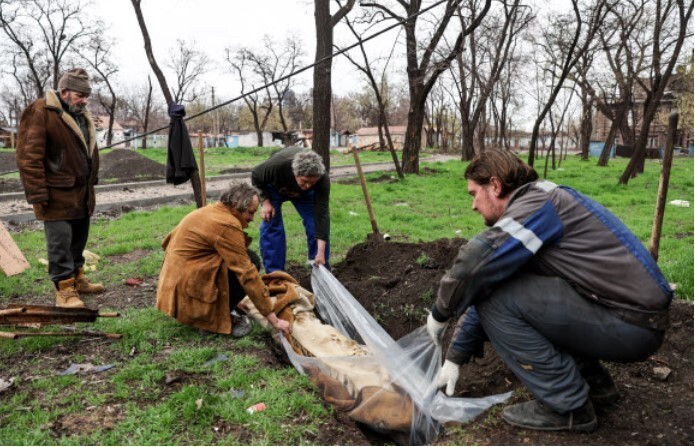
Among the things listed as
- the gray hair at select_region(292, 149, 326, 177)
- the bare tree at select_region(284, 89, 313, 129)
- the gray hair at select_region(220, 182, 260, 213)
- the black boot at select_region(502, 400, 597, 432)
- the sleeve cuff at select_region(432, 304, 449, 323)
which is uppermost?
the bare tree at select_region(284, 89, 313, 129)

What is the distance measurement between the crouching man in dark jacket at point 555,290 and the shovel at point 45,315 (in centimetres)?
245

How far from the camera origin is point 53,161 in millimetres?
3799

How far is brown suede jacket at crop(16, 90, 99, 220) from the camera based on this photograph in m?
3.63

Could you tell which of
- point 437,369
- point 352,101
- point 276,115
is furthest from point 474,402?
point 276,115

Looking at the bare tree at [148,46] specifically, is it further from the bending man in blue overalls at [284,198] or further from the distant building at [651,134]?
the distant building at [651,134]

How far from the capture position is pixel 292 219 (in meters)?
7.47

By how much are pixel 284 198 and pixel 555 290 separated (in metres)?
2.92

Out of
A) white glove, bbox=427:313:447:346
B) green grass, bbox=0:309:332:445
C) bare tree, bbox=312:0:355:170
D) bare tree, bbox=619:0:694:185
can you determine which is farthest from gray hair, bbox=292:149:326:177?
bare tree, bbox=619:0:694:185

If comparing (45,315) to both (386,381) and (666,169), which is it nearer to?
(386,381)

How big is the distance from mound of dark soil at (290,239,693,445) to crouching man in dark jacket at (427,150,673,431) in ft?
0.35

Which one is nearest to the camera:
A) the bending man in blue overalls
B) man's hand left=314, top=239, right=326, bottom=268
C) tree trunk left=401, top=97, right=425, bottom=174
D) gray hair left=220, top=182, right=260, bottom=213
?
gray hair left=220, top=182, right=260, bottom=213

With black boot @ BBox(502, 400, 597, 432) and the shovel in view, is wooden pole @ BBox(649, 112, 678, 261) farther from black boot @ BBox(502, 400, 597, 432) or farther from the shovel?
the shovel

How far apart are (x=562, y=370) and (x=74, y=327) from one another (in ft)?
10.2

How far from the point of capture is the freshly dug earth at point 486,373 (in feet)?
6.84
